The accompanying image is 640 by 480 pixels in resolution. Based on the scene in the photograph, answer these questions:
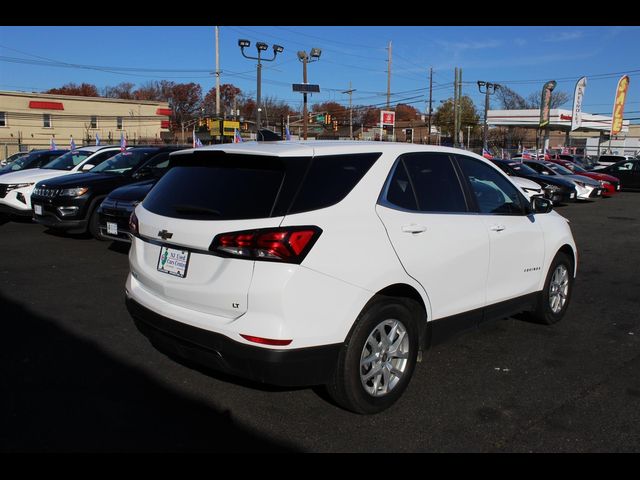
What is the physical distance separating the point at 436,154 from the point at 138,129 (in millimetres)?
61191

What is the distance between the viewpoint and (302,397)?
3.76 m

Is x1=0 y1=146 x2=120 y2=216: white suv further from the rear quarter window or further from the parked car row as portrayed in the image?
the rear quarter window

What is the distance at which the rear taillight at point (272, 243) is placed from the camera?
9.78ft

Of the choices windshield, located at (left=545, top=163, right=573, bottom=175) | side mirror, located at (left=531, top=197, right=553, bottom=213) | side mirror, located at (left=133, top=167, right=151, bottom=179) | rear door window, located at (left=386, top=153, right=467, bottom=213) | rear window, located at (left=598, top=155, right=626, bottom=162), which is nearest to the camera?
rear door window, located at (left=386, top=153, right=467, bottom=213)

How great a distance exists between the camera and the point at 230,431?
3299 millimetres

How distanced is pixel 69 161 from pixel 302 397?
1134cm

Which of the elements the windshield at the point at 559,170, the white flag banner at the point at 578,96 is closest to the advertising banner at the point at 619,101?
the white flag banner at the point at 578,96

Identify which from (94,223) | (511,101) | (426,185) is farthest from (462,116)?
(426,185)

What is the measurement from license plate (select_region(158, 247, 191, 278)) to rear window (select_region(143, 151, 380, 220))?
0.23m

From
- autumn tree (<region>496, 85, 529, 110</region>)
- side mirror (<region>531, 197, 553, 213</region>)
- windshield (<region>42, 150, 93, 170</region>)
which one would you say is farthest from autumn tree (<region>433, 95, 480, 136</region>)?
side mirror (<region>531, 197, 553, 213</region>)

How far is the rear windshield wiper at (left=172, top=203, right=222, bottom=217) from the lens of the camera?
10.6 ft

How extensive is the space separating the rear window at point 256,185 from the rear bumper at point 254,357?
0.73 metres

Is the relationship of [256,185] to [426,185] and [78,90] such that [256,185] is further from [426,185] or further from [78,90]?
[78,90]
